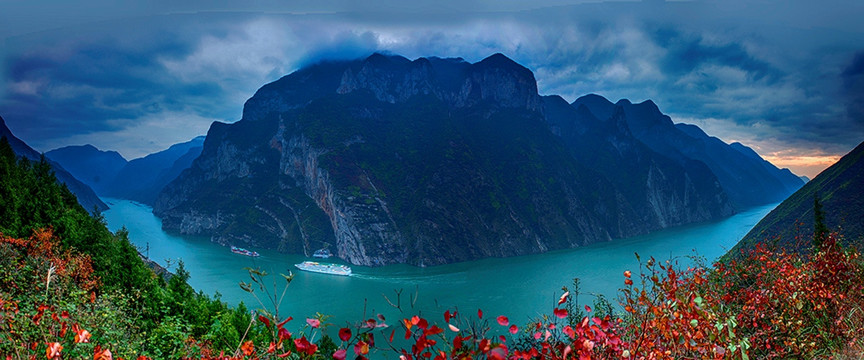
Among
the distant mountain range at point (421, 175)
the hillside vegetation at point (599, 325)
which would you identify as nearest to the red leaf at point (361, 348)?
the hillside vegetation at point (599, 325)

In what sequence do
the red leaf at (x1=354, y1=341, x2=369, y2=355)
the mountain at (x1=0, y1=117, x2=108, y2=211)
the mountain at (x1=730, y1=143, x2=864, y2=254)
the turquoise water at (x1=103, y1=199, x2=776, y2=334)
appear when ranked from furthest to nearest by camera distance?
the mountain at (x1=0, y1=117, x2=108, y2=211) < the turquoise water at (x1=103, y1=199, x2=776, y2=334) < the mountain at (x1=730, y1=143, x2=864, y2=254) < the red leaf at (x1=354, y1=341, x2=369, y2=355)

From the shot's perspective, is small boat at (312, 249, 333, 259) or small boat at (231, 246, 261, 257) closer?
small boat at (231, 246, 261, 257)

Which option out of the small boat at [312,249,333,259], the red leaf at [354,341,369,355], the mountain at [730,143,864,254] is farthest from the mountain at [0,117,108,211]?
the mountain at [730,143,864,254]

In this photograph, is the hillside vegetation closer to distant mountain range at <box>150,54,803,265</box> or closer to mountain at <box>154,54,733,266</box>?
distant mountain range at <box>150,54,803,265</box>

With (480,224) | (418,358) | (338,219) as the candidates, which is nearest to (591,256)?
(480,224)

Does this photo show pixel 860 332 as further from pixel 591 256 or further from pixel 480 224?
pixel 480 224

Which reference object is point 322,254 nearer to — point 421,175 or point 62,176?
point 421,175

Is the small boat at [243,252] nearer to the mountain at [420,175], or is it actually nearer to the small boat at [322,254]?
the mountain at [420,175]
